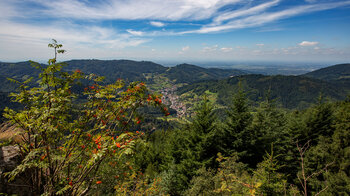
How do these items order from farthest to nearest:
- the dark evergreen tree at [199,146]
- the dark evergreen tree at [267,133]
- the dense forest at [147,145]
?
the dark evergreen tree at [267,133] < the dark evergreen tree at [199,146] < the dense forest at [147,145]

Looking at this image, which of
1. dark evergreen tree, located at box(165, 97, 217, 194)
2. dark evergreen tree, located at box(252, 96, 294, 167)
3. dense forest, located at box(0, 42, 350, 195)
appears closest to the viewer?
dense forest, located at box(0, 42, 350, 195)

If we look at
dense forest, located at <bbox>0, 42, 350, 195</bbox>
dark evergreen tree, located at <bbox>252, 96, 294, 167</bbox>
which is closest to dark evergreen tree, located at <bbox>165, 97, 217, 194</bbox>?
dense forest, located at <bbox>0, 42, 350, 195</bbox>

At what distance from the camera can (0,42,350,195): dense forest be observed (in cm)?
338

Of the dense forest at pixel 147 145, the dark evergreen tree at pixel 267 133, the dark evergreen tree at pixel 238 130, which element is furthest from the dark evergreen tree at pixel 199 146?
the dark evergreen tree at pixel 267 133

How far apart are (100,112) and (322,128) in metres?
29.8

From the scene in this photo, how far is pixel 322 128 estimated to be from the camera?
70.9 ft

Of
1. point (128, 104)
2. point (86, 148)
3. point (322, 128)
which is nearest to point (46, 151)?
point (86, 148)

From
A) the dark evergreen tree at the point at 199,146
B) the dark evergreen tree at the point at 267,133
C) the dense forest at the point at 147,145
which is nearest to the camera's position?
the dense forest at the point at 147,145

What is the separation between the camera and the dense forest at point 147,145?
3.38 metres

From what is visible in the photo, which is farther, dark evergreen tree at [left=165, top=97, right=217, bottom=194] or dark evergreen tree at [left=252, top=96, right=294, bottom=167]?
dark evergreen tree at [left=252, top=96, right=294, bottom=167]

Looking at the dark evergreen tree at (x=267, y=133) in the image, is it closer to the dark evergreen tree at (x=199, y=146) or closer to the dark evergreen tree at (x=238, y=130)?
the dark evergreen tree at (x=238, y=130)

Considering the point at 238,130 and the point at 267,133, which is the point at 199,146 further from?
the point at 267,133

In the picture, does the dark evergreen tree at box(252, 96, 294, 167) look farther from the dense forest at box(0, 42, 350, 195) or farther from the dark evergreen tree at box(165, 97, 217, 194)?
the dark evergreen tree at box(165, 97, 217, 194)

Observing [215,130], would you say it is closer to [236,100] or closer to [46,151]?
[236,100]
